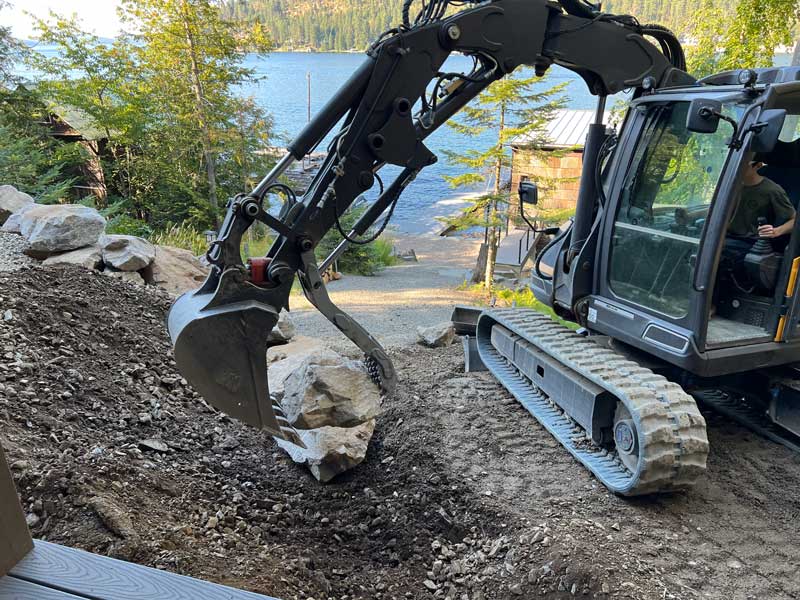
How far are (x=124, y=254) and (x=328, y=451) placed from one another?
430 centimetres

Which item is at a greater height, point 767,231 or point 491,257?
point 767,231

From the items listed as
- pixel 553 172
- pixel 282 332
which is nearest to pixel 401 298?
pixel 553 172

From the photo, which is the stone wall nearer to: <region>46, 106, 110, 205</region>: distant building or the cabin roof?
the cabin roof

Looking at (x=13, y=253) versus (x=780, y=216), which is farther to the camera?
(x=13, y=253)

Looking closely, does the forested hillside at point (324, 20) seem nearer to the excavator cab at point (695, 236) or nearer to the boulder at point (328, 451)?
the excavator cab at point (695, 236)

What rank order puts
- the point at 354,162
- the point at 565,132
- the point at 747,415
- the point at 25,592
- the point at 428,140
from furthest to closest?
the point at 428,140
the point at 565,132
the point at 747,415
the point at 354,162
the point at 25,592

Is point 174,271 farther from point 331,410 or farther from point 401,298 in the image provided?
point 401,298

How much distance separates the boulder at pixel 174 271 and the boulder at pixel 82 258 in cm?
55

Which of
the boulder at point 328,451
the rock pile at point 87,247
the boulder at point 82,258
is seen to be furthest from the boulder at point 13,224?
the boulder at point 328,451

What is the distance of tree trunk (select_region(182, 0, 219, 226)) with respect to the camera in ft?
51.9

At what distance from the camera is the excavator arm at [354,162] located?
3012 mm

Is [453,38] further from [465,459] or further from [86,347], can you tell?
[86,347]

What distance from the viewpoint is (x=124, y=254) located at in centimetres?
679

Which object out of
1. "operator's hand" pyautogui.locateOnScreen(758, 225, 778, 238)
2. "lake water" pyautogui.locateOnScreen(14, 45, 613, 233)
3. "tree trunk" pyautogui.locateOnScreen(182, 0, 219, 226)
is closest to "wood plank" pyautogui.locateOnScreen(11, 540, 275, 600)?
"lake water" pyautogui.locateOnScreen(14, 45, 613, 233)
